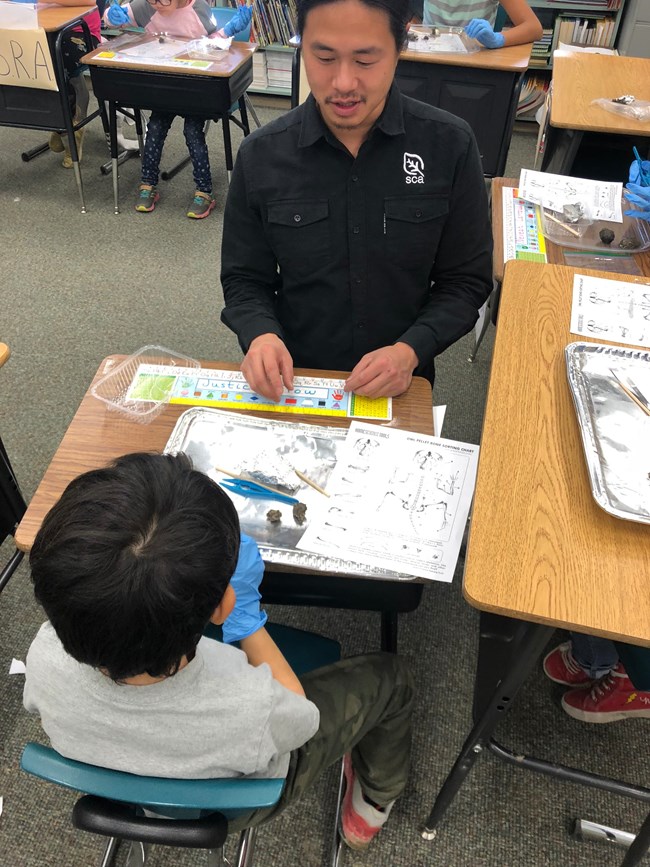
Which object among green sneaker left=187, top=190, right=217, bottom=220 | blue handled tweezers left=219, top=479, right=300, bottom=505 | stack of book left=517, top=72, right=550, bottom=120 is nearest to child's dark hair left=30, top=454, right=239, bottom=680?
blue handled tweezers left=219, top=479, right=300, bottom=505

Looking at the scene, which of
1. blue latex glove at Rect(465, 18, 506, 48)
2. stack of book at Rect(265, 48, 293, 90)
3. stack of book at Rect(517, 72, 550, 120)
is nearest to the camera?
blue latex glove at Rect(465, 18, 506, 48)

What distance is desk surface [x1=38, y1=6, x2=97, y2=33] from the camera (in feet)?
8.61

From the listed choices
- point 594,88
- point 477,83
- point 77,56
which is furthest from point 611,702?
point 77,56

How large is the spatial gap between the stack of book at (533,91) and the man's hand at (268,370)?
11.7 ft

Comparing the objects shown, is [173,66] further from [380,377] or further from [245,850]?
[245,850]

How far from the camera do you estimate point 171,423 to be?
1.01 metres

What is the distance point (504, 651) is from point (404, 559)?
259 millimetres

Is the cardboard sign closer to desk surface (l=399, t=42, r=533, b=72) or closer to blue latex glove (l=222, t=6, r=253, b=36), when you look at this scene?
blue latex glove (l=222, t=6, r=253, b=36)

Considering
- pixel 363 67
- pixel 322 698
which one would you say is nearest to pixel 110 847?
pixel 322 698

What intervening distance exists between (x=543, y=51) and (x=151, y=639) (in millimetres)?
4240

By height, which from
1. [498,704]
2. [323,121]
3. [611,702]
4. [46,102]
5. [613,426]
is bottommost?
[611,702]

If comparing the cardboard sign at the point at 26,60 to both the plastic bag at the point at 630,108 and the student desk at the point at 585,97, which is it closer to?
the student desk at the point at 585,97

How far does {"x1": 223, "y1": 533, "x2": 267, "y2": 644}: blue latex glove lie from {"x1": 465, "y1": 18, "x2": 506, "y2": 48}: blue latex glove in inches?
108

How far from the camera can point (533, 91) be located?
384cm
